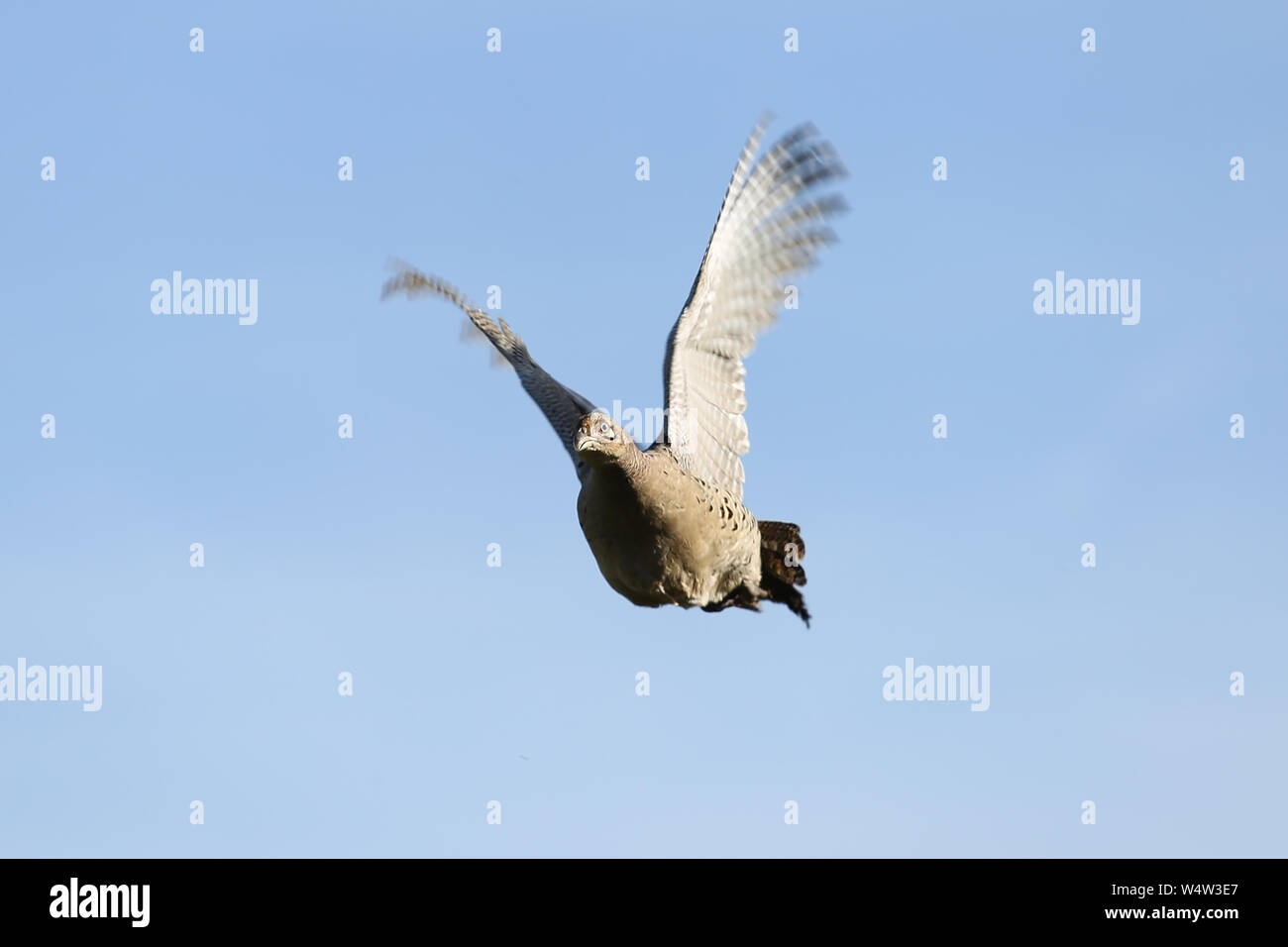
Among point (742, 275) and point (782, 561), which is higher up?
point (742, 275)

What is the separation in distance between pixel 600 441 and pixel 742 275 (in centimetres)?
346

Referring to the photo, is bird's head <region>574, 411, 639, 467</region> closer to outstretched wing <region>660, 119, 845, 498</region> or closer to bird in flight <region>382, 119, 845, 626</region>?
bird in flight <region>382, 119, 845, 626</region>

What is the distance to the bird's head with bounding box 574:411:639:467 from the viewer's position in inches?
531

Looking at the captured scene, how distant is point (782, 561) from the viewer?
15.8m

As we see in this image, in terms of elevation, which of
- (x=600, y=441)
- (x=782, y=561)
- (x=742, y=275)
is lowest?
(x=782, y=561)

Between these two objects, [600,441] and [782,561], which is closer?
[600,441]

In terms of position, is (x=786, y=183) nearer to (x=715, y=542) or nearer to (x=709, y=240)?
(x=709, y=240)

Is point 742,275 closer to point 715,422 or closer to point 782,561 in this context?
point 715,422

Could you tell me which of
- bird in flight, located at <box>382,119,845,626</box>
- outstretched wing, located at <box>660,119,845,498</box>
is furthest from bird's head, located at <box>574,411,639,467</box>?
outstretched wing, located at <box>660,119,845,498</box>

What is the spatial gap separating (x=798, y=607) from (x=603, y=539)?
8.57ft

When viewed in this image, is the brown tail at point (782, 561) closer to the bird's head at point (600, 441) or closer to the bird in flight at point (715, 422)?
the bird in flight at point (715, 422)

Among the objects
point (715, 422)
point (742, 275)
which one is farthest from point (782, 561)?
point (742, 275)

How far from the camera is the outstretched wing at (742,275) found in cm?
1584

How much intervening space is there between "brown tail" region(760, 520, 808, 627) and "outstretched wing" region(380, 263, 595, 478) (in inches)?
79.7
